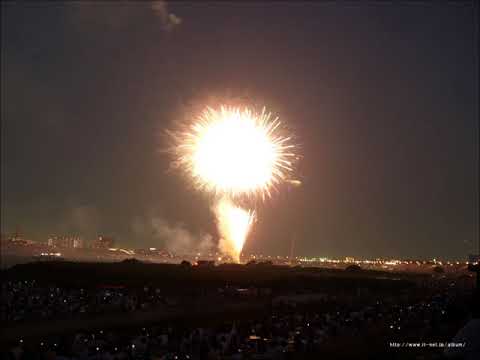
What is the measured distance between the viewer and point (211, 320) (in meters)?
31.9

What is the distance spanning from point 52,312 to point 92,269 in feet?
96.7

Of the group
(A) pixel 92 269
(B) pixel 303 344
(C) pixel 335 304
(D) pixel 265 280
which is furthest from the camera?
(A) pixel 92 269

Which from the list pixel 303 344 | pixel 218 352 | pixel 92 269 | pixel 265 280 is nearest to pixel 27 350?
pixel 218 352

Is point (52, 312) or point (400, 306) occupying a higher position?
point (400, 306)

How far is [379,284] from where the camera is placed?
6112 centimetres

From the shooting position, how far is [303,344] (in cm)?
2367

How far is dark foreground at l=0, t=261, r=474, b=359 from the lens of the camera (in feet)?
73.3

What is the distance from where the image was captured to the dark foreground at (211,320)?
22344mm

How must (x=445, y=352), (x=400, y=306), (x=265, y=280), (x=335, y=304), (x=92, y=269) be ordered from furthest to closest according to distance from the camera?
(x=92, y=269), (x=265, y=280), (x=335, y=304), (x=400, y=306), (x=445, y=352)

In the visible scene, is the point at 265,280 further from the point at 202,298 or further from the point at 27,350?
the point at 27,350

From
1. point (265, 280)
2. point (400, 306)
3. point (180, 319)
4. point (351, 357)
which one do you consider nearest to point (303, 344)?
point (351, 357)

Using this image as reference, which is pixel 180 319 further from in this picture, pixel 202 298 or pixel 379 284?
pixel 379 284

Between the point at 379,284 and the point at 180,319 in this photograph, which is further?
the point at 379,284

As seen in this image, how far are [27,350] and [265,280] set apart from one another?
126 feet
